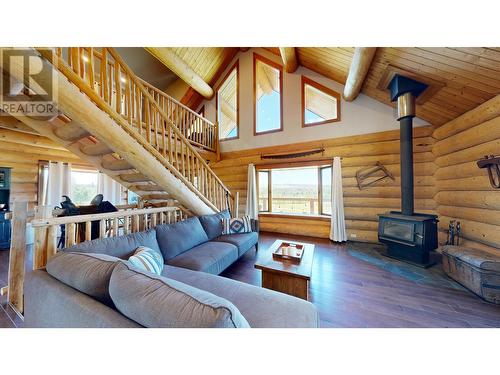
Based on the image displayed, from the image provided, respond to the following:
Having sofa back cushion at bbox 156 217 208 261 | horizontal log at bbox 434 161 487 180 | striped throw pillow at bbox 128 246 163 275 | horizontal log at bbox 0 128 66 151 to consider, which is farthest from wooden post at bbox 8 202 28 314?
horizontal log at bbox 434 161 487 180

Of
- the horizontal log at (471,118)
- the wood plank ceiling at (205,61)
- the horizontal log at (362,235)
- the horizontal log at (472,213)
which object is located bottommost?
the horizontal log at (362,235)

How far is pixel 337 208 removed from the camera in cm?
402

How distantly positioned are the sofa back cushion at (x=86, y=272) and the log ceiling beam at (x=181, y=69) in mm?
4375

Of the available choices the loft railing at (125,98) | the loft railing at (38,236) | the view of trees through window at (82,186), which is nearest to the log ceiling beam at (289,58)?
the loft railing at (125,98)

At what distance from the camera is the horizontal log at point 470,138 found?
7.39ft

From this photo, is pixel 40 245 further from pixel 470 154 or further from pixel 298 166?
pixel 470 154

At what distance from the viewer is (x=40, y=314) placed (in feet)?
3.64

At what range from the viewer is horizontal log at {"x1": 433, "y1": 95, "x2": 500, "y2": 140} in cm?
223

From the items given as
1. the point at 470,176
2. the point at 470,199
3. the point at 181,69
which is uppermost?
the point at 181,69

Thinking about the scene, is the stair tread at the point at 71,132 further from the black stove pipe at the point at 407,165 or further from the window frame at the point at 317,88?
the black stove pipe at the point at 407,165

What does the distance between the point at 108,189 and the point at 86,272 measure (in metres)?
6.05

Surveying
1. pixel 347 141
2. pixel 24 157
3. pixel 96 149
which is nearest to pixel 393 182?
pixel 347 141
